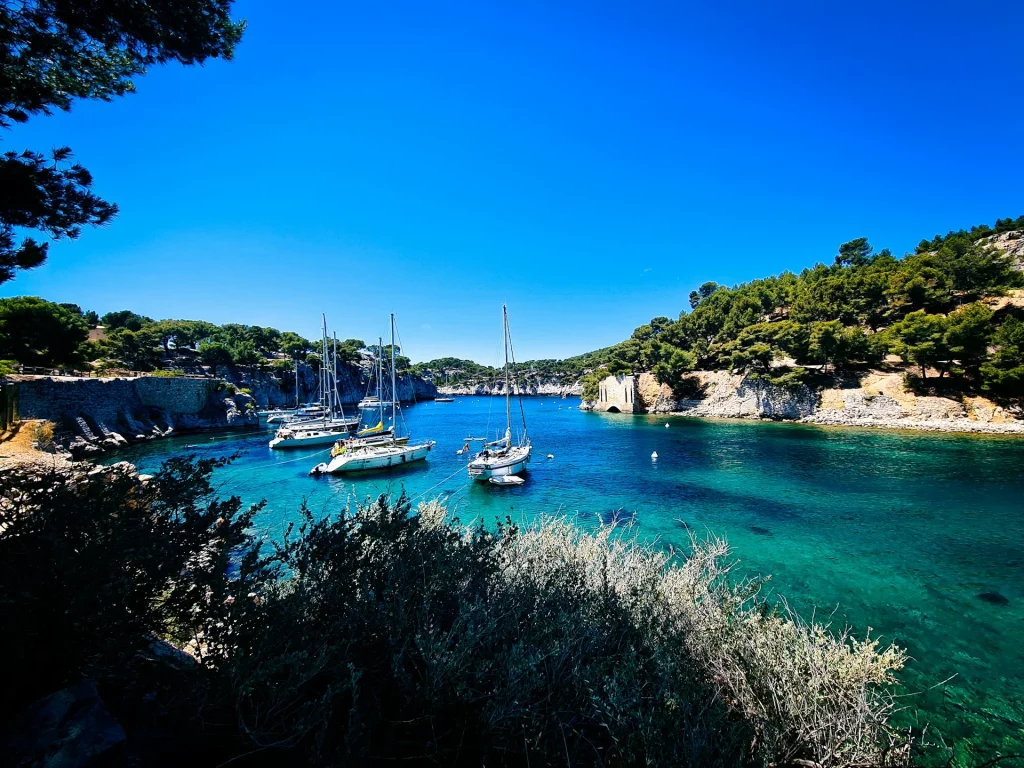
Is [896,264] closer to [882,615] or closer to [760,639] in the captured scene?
[882,615]

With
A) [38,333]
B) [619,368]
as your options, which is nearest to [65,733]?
[38,333]

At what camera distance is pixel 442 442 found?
116ft

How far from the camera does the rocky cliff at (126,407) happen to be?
2470 cm

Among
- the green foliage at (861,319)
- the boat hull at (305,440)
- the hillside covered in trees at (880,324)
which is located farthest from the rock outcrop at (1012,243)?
the boat hull at (305,440)

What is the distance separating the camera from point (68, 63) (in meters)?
4.60

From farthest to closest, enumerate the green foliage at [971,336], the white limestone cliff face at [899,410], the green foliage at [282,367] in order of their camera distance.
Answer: the green foliage at [282,367], the green foliage at [971,336], the white limestone cliff face at [899,410]

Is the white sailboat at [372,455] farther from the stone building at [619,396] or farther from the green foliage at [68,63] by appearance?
the stone building at [619,396]

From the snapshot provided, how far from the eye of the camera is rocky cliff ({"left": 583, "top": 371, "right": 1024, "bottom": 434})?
31.0 metres

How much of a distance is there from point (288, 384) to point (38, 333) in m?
38.6

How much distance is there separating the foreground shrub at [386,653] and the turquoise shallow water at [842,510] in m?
3.68

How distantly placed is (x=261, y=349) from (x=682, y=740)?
91.6m

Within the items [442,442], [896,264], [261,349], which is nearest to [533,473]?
[442,442]

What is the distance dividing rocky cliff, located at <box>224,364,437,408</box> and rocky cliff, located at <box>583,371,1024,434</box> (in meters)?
58.5

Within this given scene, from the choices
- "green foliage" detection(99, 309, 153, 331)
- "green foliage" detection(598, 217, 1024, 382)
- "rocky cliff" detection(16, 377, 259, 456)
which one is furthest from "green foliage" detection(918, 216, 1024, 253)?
"green foliage" detection(99, 309, 153, 331)
